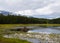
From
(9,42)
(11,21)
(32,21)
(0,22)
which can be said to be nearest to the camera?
(9,42)

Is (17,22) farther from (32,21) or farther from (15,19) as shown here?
(32,21)

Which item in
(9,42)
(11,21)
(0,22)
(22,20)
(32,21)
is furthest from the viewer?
(32,21)

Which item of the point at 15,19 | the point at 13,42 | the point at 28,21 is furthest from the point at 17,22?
the point at 13,42

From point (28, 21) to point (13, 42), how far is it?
154 meters

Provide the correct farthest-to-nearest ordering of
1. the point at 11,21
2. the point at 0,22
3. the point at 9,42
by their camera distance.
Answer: the point at 11,21, the point at 0,22, the point at 9,42

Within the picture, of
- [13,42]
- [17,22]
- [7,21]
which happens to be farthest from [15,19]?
[13,42]

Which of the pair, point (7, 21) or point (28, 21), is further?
point (28, 21)

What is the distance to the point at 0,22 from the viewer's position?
15362 centimetres

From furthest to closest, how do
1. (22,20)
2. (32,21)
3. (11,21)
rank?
(32,21)
(22,20)
(11,21)

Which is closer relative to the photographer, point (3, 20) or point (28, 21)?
point (3, 20)

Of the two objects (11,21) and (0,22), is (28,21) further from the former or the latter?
(0,22)

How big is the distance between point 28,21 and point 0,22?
4034cm

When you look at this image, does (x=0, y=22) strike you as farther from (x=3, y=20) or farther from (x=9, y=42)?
(x=9, y=42)

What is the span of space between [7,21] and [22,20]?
22740 mm
